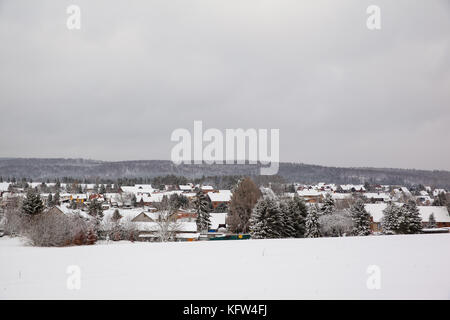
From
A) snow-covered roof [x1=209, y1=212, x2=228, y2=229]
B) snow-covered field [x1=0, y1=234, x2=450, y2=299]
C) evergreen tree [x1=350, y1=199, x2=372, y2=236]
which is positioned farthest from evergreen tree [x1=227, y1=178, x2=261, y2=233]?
snow-covered field [x1=0, y1=234, x2=450, y2=299]

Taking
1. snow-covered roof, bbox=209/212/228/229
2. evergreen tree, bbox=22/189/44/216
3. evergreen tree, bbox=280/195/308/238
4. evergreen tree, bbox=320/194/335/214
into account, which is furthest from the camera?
snow-covered roof, bbox=209/212/228/229

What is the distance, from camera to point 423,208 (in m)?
42.9

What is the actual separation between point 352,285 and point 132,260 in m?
5.70

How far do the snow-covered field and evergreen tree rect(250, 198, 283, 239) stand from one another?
42.8 ft

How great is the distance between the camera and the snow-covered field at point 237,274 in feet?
19.0

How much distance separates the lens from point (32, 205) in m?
23.8

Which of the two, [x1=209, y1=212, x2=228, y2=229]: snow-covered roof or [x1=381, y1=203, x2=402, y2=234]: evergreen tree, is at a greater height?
[x1=381, y1=203, x2=402, y2=234]: evergreen tree

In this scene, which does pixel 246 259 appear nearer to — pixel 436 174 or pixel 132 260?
pixel 132 260

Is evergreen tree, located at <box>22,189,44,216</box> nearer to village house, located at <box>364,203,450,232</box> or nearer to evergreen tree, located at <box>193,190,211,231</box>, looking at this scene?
evergreen tree, located at <box>193,190,211,231</box>

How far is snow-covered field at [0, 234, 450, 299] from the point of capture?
5.78m

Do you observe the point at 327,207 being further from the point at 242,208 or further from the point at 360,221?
the point at 242,208

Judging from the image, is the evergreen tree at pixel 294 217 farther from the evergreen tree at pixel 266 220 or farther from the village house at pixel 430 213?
the village house at pixel 430 213
